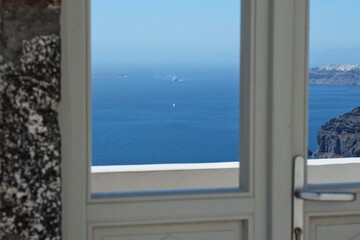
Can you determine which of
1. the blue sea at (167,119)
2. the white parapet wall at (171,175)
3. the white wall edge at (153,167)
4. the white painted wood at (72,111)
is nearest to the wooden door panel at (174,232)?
the white painted wood at (72,111)

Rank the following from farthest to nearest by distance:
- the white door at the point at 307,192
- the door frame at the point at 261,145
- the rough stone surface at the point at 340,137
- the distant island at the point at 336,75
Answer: the rough stone surface at the point at 340,137
the distant island at the point at 336,75
the white door at the point at 307,192
the door frame at the point at 261,145

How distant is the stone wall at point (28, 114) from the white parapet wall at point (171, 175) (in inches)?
80.6

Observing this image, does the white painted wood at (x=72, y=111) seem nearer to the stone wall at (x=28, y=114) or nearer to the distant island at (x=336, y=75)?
the stone wall at (x=28, y=114)

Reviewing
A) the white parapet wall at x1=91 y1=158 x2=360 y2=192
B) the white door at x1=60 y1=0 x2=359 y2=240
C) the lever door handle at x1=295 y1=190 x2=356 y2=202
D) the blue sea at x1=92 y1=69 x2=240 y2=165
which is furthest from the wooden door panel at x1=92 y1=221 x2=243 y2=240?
the blue sea at x1=92 y1=69 x2=240 y2=165

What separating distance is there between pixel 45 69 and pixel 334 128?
13.9 feet

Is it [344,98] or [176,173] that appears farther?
[344,98]

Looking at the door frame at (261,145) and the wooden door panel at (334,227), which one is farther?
the wooden door panel at (334,227)

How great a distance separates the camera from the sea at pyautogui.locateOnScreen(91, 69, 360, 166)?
5734 mm

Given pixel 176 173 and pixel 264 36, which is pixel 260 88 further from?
pixel 176 173

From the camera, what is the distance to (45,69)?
2.51m

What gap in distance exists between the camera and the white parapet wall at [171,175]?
471 centimetres

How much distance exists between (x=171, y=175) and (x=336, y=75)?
4.42 ft

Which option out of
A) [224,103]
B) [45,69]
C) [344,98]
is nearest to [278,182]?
[45,69]

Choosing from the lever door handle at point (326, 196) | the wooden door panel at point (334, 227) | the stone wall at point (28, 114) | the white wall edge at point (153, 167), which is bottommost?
the wooden door panel at point (334, 227)
